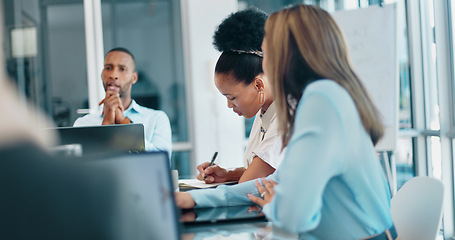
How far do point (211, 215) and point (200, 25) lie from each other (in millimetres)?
3302

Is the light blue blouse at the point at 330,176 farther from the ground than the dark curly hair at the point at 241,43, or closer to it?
closer to it

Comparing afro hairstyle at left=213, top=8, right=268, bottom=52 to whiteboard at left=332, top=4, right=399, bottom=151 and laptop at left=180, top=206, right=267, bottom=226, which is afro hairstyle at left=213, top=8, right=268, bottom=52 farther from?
whiteboard at left=332, top=4, right=399, bottom=151

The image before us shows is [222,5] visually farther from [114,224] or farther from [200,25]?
[114,224]

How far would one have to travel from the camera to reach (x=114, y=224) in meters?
0.72

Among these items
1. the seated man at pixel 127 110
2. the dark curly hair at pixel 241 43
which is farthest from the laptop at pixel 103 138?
the seated man at pixel 127 110

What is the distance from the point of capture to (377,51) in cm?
301

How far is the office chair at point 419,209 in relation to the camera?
1.37 m

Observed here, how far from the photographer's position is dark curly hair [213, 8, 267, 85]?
191 centimetres

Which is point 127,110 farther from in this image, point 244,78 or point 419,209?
point 419,209

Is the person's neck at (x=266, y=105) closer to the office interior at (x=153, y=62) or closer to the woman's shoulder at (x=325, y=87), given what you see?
the woman's shoulder at (x=325, y=87)

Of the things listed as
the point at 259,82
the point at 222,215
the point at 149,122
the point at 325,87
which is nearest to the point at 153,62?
the point at 149,122

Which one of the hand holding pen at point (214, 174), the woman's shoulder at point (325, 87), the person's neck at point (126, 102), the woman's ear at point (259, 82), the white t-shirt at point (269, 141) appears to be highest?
the woman's ear at point (259, 82)

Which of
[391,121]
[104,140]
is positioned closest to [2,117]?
[104,140]

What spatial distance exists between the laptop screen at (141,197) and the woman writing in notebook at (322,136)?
35cm
